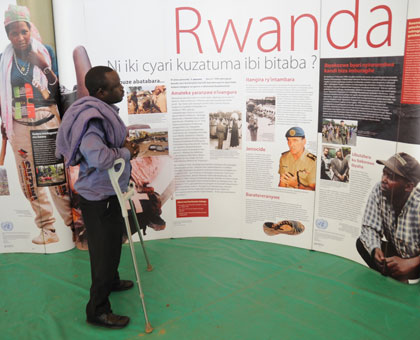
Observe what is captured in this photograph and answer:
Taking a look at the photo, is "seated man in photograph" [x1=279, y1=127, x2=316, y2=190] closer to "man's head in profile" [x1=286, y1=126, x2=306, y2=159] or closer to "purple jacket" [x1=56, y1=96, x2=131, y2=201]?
"man's head in profile" [x1=286, y1=126, x2=306, y2=159]

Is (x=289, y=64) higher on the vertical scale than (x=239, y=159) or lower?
higher

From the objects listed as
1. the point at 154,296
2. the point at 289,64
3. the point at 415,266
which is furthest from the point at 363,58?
the point at 154,296

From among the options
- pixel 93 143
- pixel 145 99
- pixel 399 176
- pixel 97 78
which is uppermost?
pixel 97 78

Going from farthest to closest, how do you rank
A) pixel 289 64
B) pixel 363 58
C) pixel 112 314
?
pixel 289 64 < pixel 363 58 < pixel 112 314

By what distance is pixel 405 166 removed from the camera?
3436mm

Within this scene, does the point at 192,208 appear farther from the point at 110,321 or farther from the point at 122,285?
the point at 110,321

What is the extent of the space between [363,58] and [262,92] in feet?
3.13

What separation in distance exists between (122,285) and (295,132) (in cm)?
206

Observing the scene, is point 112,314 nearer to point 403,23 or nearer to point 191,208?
point 191,208

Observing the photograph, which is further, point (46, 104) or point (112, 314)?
point (46, 104)

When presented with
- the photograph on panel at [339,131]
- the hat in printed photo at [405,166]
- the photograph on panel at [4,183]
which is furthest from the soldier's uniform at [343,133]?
the photograph on panel at [4,183]

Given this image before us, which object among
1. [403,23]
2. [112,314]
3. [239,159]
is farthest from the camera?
[239,159]

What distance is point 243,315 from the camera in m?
3.16

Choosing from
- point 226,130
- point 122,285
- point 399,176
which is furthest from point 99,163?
point 399,176
